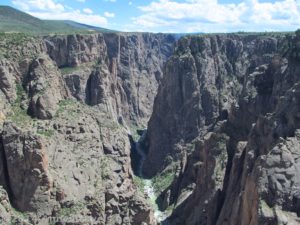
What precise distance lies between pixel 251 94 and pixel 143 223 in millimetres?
34212

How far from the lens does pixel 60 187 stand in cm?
7419

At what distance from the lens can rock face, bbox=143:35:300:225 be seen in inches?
2330

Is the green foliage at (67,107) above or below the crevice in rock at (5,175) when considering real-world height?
above

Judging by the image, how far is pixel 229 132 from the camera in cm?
9881

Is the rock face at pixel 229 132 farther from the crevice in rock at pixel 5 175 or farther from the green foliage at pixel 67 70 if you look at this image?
the crevice in rock at pixel 5 175

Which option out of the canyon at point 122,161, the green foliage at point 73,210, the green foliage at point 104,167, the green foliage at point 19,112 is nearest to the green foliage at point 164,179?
the canyon at point 122,161

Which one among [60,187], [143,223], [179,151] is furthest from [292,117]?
[179,151]

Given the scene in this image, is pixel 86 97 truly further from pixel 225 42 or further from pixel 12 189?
pixel 12 189

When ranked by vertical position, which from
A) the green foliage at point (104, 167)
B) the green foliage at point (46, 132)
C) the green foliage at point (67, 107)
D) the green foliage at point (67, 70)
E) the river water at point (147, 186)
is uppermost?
the green foliage at point (67, 107)

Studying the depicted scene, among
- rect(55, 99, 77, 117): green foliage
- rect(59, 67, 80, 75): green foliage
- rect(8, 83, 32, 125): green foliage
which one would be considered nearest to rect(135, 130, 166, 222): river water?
rect(55, 99, 77, 117): green foliage

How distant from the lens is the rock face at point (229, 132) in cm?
5919

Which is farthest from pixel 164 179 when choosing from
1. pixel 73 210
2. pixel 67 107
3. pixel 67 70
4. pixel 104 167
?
pixel 73 210

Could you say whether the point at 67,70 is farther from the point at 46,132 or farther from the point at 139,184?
the point at 46,132

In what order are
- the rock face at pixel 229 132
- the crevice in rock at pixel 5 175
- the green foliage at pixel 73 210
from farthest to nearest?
the crevice in rock at pixel 5 175
the green foliage at pixel 73 210
the rock face at pixel 229 132
